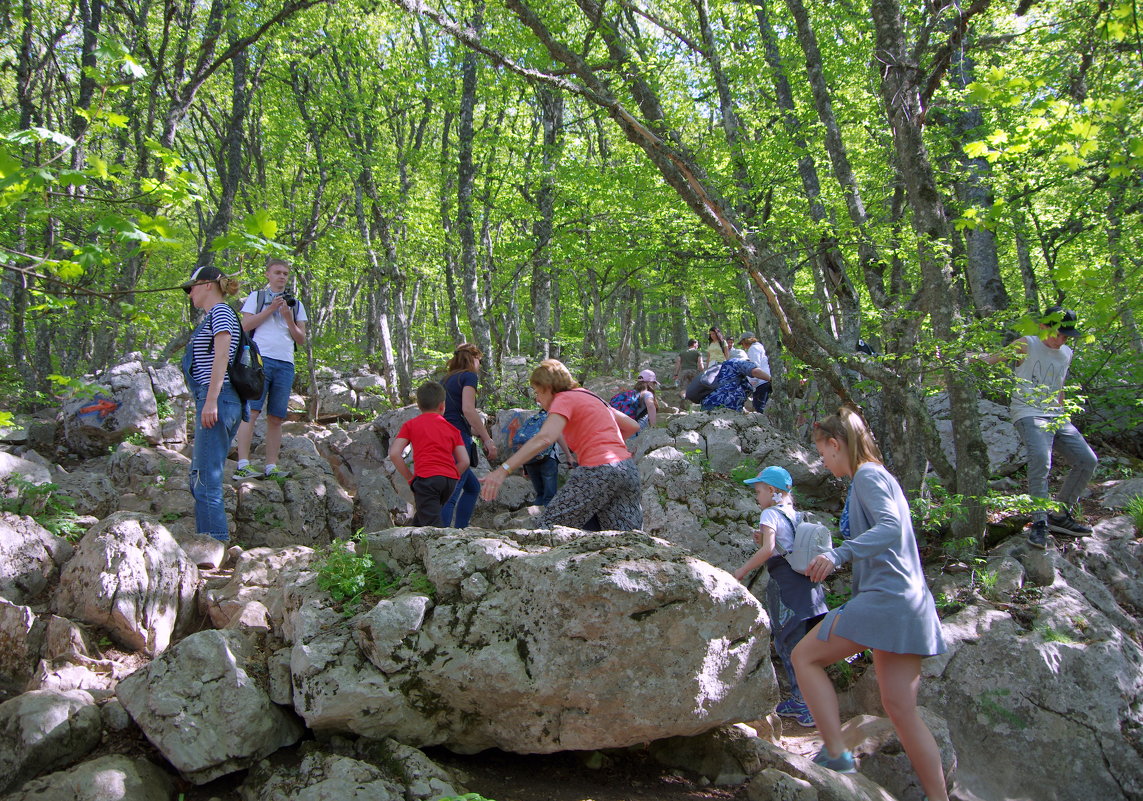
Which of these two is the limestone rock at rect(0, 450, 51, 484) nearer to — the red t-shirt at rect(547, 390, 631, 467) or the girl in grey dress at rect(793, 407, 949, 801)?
the red t-shirt at rect(547, 390, 631, 467)

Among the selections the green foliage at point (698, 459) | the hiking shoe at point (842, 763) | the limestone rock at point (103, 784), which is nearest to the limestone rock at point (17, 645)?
the limestone rock at point (103, 784)

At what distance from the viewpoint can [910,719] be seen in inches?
134

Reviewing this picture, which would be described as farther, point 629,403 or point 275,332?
point 629,403

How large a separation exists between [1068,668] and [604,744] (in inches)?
161

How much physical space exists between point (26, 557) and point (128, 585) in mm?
946

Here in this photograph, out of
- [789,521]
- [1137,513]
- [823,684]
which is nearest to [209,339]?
[789,521]

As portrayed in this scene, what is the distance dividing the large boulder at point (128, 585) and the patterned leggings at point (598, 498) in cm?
261

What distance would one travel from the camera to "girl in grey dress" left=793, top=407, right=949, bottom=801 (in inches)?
134

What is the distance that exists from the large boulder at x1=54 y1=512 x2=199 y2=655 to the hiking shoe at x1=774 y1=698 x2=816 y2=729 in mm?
4409

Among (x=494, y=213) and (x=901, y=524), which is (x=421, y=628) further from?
→ (x=494, y=213)

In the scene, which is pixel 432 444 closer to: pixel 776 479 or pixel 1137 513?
pixel 776 479

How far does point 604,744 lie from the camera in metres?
3.51

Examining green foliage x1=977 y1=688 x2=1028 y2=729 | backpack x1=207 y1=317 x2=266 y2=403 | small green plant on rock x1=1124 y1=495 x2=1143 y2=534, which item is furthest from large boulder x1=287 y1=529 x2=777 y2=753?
small green plant on rock x1=1124 y1=495 x2=1143 y2=534

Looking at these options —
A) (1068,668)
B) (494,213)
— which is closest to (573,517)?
(1068,668)
